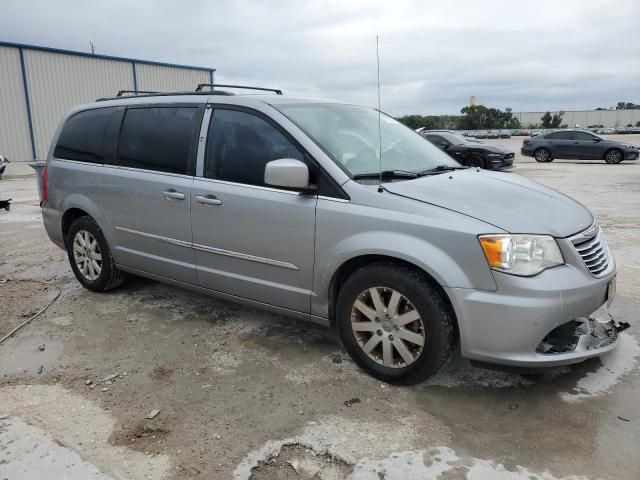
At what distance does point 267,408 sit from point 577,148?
2083 centimetres

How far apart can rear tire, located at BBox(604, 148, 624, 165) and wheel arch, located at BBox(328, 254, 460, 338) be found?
20.2 meters

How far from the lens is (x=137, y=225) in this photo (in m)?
4.37

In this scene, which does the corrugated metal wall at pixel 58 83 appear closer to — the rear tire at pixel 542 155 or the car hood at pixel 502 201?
the rear tire at pixel 542 155

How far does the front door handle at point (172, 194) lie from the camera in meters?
3.95

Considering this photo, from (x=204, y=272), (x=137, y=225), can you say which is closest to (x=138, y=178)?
(x=137, y=225)

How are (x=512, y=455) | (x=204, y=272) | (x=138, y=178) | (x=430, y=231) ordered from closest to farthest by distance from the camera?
(x=512, y=455), (x=430, y=231), (x=204, y=272), (x=138, y=178)

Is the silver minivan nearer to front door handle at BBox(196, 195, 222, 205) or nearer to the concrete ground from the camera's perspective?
front door handle at BBox(196, 195, 222, 205)

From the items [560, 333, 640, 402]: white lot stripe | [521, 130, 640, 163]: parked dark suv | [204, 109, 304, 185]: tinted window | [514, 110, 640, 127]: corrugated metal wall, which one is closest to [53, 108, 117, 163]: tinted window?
[204, 109, 304, 185]: tinted window

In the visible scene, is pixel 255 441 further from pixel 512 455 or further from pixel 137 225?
pixel 137 225

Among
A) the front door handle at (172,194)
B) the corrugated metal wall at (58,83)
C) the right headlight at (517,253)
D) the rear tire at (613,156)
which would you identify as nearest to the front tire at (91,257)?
the front door handle at (172,194)

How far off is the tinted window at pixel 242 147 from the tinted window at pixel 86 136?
1.37 m

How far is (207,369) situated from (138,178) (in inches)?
68.4

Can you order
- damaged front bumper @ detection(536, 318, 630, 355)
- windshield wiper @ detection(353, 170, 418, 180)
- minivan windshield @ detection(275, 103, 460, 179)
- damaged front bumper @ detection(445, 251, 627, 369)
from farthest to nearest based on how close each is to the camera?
minivan windshield @ detection(275, 103, 460, 179)
windshield wiper @ detection(353, 170, 418, 180)
damaged front bumper @ detection(536, 318, 630, 355)
damaged front bumper @ detection(445, 251, 627, 369)

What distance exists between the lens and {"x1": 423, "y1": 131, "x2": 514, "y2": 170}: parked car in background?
16.3 metres
